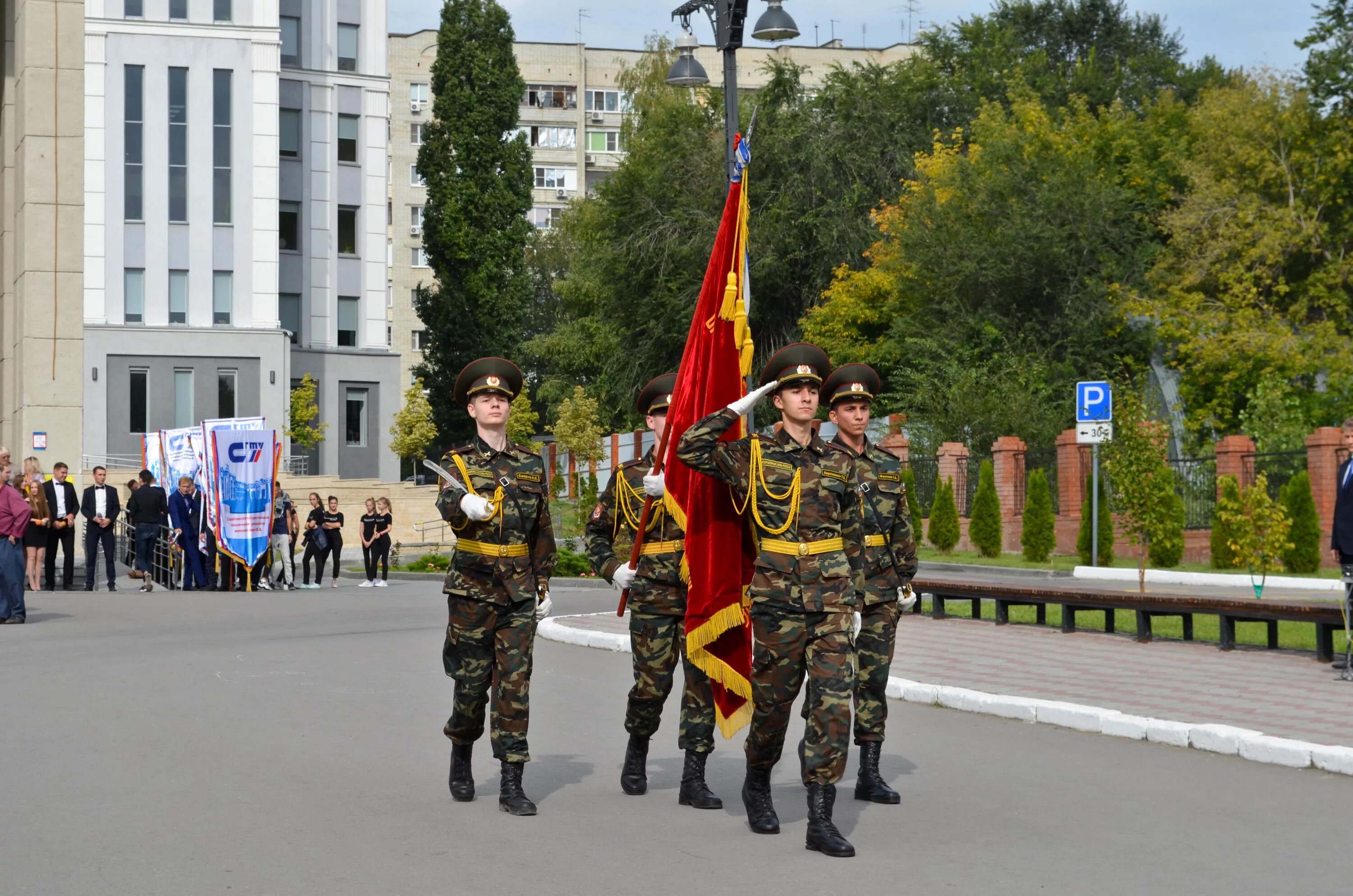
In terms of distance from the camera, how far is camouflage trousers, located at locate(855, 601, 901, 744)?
7973 millimetres

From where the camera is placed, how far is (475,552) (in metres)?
7.57

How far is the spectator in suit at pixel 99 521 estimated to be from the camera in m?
25.4

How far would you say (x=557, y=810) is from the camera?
757 centimetres

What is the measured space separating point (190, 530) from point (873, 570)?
19.7 m

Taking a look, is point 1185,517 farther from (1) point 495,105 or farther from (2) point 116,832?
(1) point 495,105

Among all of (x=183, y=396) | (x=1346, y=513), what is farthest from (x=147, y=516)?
(x=183, y=396)

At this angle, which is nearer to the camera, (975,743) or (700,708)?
(700,708)

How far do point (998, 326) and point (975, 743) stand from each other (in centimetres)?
3390

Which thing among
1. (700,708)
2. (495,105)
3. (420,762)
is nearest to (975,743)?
(700,708)

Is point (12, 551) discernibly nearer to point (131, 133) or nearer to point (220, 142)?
point (131, 133)

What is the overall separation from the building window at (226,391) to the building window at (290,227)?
20.9 feet

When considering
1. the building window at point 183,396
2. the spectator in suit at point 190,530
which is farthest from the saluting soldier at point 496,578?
the building window at point 183,396

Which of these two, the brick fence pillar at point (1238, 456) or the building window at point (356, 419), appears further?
the building window at point (356, 419)

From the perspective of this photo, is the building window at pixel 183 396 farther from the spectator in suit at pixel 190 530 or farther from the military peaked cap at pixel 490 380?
the military peaked cap at pixel 490 380
